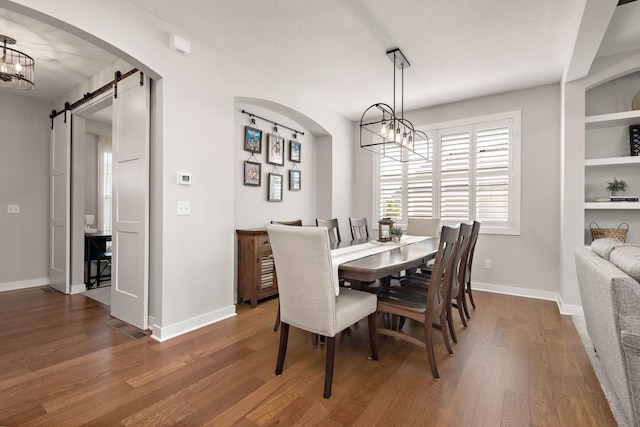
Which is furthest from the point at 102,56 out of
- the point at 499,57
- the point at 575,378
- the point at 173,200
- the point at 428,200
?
the point at 575,378

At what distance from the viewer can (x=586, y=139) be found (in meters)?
3.57

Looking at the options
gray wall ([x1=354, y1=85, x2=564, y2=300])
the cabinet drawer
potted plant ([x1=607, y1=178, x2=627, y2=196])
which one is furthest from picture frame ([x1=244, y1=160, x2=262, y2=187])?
potted plant ([x1=607, y1=178, x2=627, y2=196])

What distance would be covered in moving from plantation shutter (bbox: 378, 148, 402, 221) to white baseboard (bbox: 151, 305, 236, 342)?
115 inches

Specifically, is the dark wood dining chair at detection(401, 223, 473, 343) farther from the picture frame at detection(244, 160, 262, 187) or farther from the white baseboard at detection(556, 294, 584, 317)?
the picture frame at detection(244, 160, 262, 187)

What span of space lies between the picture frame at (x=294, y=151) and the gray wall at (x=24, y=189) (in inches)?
139

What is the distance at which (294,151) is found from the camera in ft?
15.4

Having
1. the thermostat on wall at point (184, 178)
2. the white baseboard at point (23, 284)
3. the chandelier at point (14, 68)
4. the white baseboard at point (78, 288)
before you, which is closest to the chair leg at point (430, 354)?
the thermostat on wall at point (184, 178)

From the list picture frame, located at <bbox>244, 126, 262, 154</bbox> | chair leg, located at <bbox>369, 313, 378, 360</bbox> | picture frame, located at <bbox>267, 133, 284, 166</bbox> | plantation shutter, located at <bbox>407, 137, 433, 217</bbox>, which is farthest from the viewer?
plantation shutter, located at <bbox>407, 137, 433, 217</bbox>

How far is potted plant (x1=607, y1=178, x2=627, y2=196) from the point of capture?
11.0ft

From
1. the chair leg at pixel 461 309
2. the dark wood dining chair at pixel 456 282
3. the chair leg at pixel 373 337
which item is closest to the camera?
the chair leg at pixel 373 337

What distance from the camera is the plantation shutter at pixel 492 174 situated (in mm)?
4121

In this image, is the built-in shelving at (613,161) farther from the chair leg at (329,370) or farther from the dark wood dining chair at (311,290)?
the chair leg at (329,370)

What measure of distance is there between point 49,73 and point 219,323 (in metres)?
3.51

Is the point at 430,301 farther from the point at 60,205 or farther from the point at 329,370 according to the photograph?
the point at 60,205
